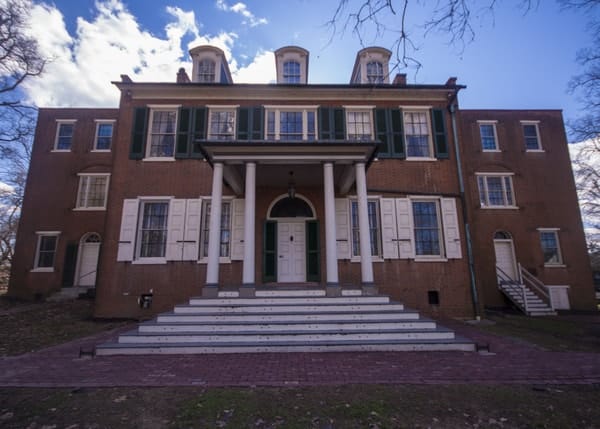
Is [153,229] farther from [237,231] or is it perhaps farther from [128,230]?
[237,231]

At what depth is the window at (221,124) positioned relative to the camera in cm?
1011

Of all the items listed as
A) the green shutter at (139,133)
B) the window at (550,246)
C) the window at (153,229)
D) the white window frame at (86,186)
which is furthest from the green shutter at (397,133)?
the white window frame at (86,186)

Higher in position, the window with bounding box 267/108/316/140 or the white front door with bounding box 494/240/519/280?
the window with bounding box 267/108/316/140

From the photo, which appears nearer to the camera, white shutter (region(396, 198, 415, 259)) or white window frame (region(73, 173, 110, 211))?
white shutter (region(396, 198, 415, 259))

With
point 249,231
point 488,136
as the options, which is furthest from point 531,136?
point 249,231

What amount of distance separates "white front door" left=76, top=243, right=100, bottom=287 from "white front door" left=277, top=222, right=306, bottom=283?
10.1m

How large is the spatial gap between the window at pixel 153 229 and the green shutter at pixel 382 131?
25.4 feet

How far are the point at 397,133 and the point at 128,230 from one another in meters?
9.86

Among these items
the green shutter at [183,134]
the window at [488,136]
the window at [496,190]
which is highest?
the window at [488,136]

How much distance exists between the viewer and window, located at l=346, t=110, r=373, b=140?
10273 mm

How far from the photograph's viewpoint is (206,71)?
11742 millimetres

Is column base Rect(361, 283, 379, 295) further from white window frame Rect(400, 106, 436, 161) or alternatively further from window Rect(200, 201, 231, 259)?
white window frame Rect(400, 106, 436, 161)

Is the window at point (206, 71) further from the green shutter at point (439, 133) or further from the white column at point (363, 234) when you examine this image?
the green shutter at point (439, 133)

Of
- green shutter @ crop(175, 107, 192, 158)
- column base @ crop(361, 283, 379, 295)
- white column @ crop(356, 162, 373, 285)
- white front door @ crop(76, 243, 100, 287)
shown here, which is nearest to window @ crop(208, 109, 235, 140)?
green shutter @ crop(175, 107, 192, 158)
